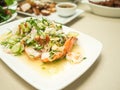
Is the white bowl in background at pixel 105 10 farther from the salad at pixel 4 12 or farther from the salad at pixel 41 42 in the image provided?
the salad at pixel 4 12

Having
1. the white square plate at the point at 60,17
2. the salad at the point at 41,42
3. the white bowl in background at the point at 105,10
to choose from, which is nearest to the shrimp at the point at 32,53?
the salad at the point at 41,42

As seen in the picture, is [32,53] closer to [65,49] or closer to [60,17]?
[65,49]

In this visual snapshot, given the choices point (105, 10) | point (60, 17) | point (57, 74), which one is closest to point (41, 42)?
point (57, 74)

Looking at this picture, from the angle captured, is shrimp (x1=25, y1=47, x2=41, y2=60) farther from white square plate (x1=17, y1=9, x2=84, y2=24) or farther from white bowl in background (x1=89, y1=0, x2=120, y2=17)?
white bowl in background (x1=89, y1=0, x2=120, y2=17)

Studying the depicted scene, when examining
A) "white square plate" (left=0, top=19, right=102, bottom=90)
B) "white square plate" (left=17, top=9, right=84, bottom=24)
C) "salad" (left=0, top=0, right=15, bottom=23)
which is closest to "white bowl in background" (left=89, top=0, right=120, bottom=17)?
"white square plate" (left=17, top=9, right=84, bottom=24)

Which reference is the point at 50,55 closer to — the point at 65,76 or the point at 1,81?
the point at 65,76

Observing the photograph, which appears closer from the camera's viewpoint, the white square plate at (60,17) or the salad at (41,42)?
the salad at (41,42)
